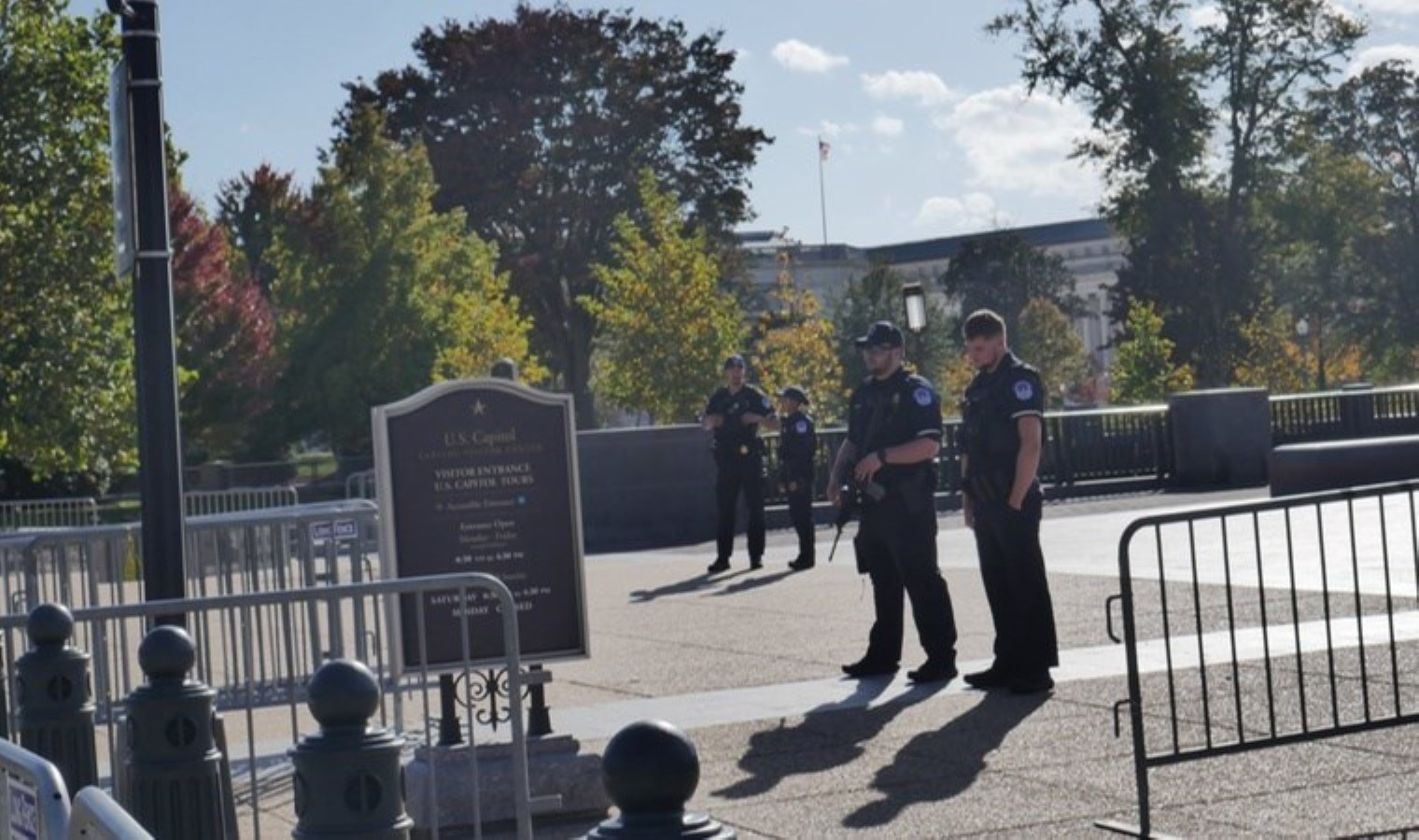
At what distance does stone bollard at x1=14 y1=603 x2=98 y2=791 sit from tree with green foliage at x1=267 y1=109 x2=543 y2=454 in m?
48.7

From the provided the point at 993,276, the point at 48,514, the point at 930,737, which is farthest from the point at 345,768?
the point at 993,276

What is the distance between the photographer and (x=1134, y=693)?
807 cm

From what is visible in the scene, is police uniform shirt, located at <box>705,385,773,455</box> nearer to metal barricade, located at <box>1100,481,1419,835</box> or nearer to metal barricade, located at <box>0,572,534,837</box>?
metal barricade, located at <box>1100,481,1419,835</box>

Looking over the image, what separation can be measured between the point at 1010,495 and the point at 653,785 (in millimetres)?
8401

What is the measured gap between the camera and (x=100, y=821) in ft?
10.6

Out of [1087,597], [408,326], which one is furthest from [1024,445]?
[408,326]

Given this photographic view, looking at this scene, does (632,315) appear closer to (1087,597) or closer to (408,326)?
(408,326)

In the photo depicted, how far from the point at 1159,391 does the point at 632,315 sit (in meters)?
13.8

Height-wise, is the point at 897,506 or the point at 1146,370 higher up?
the point at 1146,370

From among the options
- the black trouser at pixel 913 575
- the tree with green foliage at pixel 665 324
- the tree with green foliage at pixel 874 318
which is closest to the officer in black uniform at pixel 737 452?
the black trouser at pixel 913 575

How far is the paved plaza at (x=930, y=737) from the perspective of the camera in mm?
8406

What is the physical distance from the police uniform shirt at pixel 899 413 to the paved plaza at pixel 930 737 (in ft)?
4.04

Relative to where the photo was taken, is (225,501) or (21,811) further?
(225,501)

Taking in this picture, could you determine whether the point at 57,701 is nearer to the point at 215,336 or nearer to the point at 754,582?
the point at 754,582
